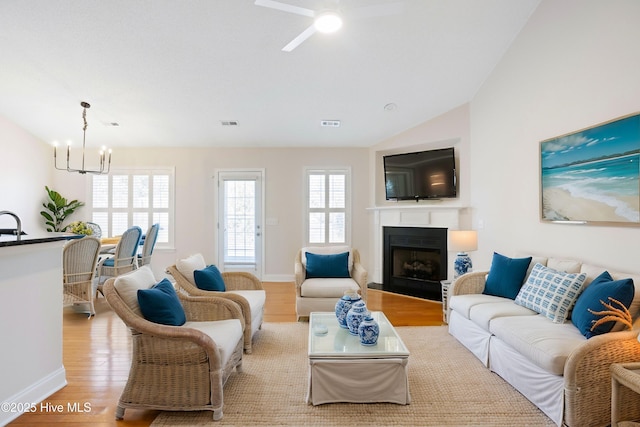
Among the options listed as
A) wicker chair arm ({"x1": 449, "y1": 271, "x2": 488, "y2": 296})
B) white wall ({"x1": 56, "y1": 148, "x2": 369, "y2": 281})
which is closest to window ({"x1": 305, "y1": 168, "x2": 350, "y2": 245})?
white wall ({"x1": 56, "y1": 148, "x2": 369, "y2": 281})

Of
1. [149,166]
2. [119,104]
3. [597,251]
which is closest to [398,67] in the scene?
[597,251]

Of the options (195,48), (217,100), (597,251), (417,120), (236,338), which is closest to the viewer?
(236,338)

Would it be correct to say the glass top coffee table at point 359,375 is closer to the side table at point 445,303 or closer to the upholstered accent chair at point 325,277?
the upholstered accent chair at point 325,277

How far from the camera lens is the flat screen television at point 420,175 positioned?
5211 mm

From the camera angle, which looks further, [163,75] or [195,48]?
[163,75]

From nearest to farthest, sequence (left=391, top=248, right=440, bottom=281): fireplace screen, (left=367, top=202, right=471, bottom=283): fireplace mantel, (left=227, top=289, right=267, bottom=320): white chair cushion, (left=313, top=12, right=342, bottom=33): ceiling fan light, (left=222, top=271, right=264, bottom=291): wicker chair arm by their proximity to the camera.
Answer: (left=313, top=12, right=342, bottom=33): ceiling fan light, (left=227, top=289, right=267, bottom=320): white chair cushion, (left=222, top=271, right=264, bottom=291): wicker chair arm, (left=367, top=202, right=471, bottom=283): fireplace mantel, (left=391, top=248, right=440, bottom=281): fireplace screen

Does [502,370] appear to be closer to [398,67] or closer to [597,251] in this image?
[597,251]

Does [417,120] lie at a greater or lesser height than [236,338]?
greater

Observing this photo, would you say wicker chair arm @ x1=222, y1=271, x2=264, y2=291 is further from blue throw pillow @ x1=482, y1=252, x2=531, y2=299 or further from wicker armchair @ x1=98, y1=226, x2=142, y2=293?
blue throw pillow @ x1=482, y1=252, x2=531, y2=299

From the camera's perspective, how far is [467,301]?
10.8 feet

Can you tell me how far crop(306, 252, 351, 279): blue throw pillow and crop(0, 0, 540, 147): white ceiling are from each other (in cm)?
223

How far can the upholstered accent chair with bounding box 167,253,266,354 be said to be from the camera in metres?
3.10

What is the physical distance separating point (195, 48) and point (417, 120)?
3366 millimetres

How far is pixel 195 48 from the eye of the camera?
3.79 metres
